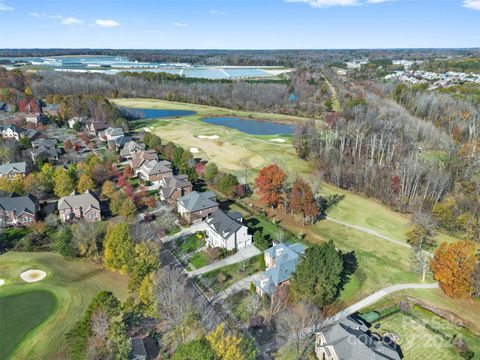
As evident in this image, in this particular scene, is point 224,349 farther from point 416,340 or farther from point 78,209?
point 78,209

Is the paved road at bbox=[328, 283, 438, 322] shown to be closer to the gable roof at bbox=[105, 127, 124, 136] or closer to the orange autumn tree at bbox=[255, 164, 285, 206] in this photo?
the orange autumn tree at bbox=[255, 164, 285, 206]

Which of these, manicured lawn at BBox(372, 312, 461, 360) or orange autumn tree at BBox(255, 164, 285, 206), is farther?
orange autumn tree at BBox(255, 164, 285, 206)

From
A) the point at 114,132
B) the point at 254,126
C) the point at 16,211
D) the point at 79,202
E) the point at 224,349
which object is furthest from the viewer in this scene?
the point at 254,126

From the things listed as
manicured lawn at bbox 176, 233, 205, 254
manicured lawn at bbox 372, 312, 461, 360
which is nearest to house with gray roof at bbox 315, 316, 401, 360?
manicured lawn at bbox 372, 312, 461, 360

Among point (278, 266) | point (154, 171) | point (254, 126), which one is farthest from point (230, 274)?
point (254, 126)

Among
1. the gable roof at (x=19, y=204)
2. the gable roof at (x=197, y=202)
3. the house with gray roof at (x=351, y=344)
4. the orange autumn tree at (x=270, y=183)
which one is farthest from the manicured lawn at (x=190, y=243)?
the gable roof at (x=19, y=204)

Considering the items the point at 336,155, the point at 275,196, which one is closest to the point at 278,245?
the point at 275,196

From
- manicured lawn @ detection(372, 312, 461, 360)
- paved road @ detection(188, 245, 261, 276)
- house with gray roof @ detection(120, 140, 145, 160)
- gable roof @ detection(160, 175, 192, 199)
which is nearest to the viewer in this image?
manicured lawn @ detection(372, 312, 461, 360)
